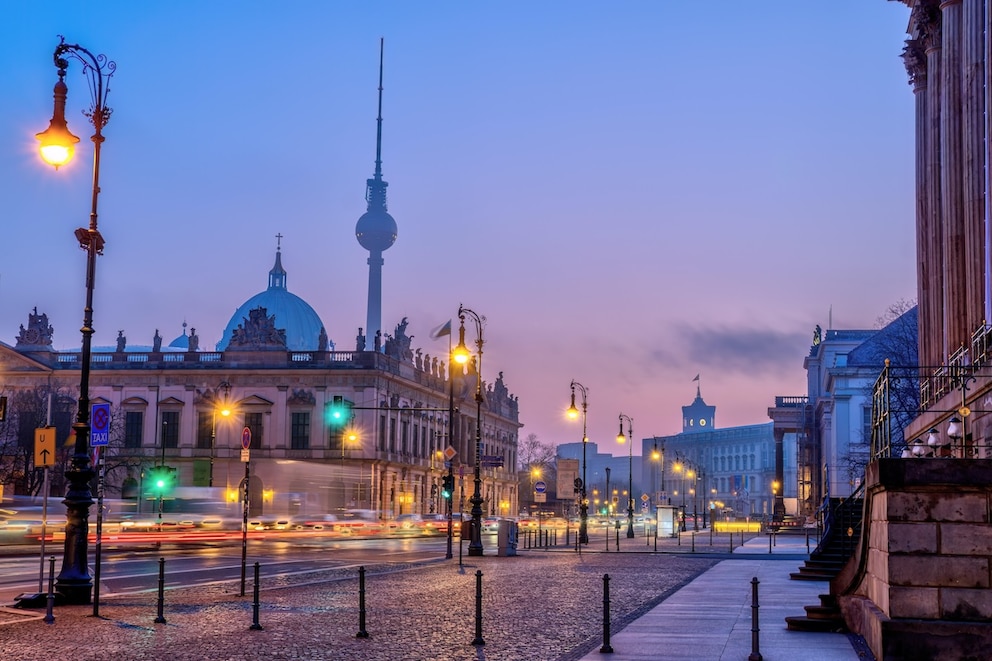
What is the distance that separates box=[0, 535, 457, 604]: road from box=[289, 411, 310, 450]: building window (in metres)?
46.0

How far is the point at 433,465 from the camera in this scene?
125750 millimetres

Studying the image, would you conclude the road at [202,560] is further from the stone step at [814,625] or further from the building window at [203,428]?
the building window at [203,428]

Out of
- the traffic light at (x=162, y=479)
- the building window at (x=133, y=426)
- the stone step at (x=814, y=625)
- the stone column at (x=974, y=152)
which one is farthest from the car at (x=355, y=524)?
the stone step at (x=814, y=625)

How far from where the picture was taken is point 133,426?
112562mm

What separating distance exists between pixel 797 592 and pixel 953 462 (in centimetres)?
1336

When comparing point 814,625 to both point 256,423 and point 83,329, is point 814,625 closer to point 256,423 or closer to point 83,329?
point 83,329

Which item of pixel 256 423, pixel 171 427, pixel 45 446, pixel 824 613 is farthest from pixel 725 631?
pixel 171 427

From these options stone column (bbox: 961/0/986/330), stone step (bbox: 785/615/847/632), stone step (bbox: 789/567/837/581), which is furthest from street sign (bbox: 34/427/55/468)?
stone column (bbox: 961/0/986/330)

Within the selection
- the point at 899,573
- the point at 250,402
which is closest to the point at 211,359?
the point at 250,402

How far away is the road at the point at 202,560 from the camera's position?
29109 mm

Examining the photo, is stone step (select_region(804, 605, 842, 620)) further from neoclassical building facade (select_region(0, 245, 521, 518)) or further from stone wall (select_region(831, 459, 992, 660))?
neoclassical building facade (select_region(0, 245, 521, 518))

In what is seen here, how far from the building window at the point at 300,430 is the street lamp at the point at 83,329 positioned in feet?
287

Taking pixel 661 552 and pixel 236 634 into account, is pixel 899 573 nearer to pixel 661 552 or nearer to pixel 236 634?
pixel 236 634

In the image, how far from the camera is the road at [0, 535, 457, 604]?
29109 millimetres
